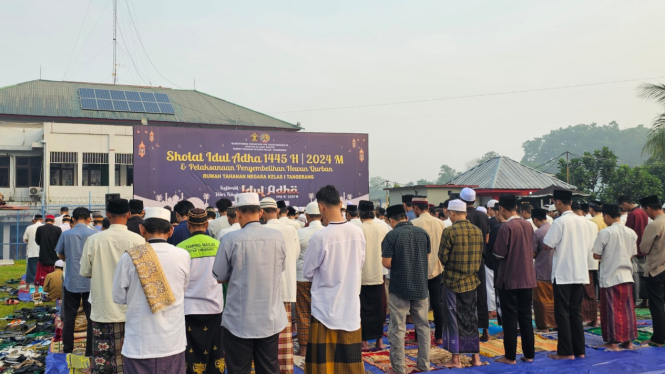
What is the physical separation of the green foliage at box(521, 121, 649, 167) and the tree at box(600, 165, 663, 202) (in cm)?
7414

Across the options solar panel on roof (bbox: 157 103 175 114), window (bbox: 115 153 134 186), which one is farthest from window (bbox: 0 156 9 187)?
solar panel on roof (bbox: 157 103 175 114)

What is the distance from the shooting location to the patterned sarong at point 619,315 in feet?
18.9

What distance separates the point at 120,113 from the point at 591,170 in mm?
24856

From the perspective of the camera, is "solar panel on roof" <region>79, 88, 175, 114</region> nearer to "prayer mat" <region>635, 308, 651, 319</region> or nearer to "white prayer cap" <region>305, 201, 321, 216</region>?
"white prayer cap" <region>305, 201, 321, 216</region>

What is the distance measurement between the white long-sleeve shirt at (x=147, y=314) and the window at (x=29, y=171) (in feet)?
79.3

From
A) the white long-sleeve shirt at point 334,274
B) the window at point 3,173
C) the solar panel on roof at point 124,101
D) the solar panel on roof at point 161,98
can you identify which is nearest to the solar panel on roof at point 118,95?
the solar panel on roof at point 124,101

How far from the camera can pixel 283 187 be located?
53.7 ft

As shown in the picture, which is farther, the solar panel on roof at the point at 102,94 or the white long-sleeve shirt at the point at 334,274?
the solar panel on roof at the point at 102,94

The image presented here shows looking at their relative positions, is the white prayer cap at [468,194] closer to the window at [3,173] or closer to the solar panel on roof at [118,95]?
the solar panel on roof at [118,95]

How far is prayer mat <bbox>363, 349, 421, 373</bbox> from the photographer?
5160 millimetres

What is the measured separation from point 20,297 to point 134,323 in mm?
8545

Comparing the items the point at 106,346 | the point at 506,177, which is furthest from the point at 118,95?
the point at 106,346

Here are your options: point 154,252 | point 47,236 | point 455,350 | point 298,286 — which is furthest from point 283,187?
point 154,252

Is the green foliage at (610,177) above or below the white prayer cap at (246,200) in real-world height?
above
